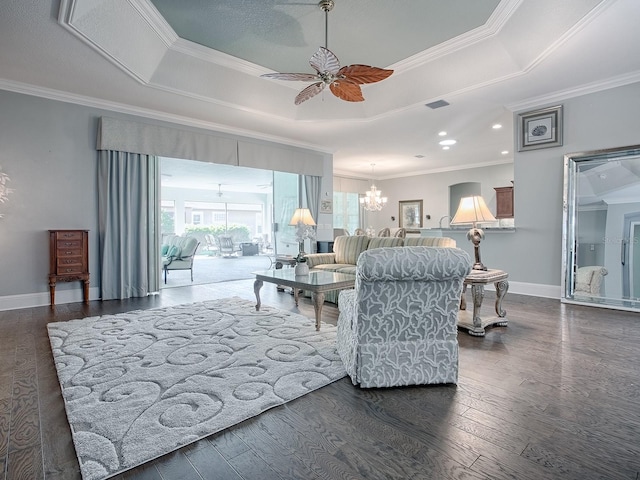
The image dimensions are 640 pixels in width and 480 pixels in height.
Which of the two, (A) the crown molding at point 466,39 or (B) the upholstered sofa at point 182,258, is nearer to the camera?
(A) the crown molding at point 466,39

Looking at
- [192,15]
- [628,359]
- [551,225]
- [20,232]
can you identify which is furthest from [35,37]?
[551,225]

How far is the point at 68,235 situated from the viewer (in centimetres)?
434

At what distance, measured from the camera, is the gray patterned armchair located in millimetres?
1905

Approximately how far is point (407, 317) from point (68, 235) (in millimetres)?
4438

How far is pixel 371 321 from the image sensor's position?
2004mm

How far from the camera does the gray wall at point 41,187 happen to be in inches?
164

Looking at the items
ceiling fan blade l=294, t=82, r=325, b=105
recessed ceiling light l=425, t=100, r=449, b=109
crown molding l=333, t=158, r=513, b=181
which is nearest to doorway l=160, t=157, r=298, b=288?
crown molding l=333, t=158, r=513, b=181

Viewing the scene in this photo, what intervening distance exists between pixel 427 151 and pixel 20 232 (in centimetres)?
757

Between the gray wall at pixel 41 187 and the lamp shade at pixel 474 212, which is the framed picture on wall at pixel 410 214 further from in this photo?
the gray wall at pixel 41 187

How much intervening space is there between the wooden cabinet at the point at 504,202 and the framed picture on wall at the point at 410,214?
7.64ft

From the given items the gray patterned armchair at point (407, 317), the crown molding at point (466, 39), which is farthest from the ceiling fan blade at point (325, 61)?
the gray patterned armchair at point (407, 317)

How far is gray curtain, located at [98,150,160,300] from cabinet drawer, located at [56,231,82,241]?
0.35m

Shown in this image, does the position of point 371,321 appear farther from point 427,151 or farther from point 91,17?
point 427,151

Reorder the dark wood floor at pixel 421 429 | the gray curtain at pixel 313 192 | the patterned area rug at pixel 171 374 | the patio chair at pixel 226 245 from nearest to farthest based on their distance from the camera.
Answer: the dark wood floor at pixel 421 429
the patterned area rug at pixel 171 374
the gray curtain at pixel 313 192
the patio chair at pixel 226 245
